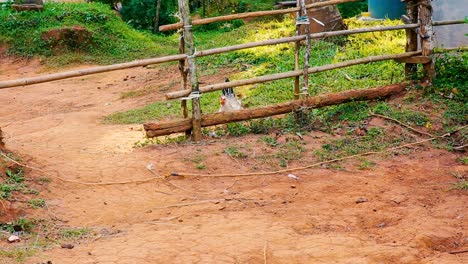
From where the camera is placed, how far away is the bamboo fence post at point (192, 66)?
5918 mm

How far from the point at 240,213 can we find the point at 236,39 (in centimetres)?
770

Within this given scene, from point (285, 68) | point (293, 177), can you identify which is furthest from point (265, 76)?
point (285, 68)

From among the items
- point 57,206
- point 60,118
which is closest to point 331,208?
point 57,206

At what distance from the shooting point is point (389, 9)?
11.2m

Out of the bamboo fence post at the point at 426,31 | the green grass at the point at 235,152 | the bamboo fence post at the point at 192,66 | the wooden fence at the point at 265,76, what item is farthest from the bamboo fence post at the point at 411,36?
the bamboo fence post at the point at 192,66

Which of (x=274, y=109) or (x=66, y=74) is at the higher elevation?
(x=66, y=74)

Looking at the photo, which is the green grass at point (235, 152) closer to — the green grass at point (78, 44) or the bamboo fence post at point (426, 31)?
the bamboo fence post at point (426, 31)

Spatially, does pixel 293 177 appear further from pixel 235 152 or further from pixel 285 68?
pixel 285 68

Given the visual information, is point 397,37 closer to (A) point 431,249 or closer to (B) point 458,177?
(B) point 458,177

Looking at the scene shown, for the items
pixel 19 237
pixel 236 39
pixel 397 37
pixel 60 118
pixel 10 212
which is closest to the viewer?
pixel 19 237

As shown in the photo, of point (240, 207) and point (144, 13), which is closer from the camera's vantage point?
point (240, 207)

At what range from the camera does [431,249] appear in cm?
383

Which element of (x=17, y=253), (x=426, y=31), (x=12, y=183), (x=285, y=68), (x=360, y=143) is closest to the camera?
(x=17, y=253)

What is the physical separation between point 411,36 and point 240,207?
3342mm
